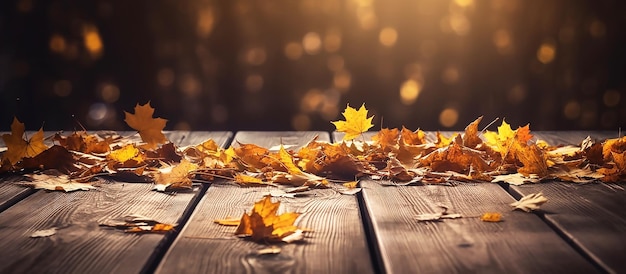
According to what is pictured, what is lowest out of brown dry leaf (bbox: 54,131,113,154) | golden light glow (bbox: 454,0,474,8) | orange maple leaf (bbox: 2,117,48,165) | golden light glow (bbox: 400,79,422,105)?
orange maple leaf (bbox: 2,117,48,165)

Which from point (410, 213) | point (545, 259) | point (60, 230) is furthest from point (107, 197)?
point (545, 259)

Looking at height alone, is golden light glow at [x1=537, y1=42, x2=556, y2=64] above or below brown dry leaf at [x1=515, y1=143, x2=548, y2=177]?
above

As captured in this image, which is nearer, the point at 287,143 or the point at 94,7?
the point at 287,143

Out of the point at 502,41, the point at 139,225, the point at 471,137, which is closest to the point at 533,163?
the point at 471,137

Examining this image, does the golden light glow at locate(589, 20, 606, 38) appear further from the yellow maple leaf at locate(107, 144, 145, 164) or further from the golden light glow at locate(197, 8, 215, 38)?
the yellow maple leaf at locate(107, 144, 145, 164)

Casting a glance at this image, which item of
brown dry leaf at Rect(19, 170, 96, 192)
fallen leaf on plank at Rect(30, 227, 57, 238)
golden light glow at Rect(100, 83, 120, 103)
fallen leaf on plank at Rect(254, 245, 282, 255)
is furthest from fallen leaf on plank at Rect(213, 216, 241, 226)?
golden light glow at Rect(100, 83, 120, 103)

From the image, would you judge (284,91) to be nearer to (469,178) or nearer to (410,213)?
(469,178)

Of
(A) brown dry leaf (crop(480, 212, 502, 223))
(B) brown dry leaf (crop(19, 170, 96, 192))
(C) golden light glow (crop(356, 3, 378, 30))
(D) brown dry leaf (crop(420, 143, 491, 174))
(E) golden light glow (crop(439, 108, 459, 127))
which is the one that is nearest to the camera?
(A) brown dry leaf (crop(480, 212, 502, 223))
